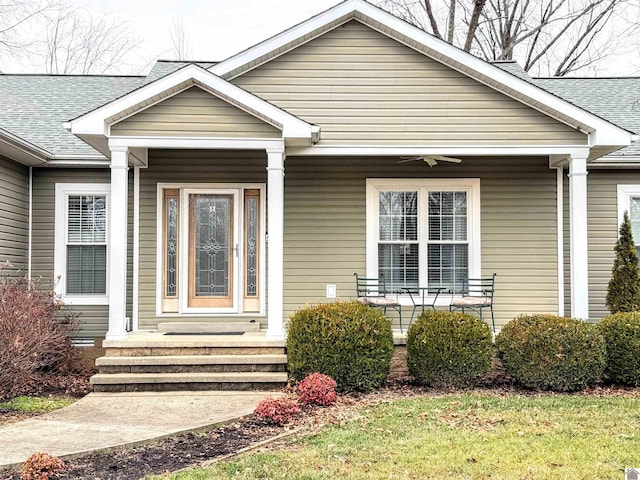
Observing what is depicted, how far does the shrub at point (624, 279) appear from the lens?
29.0ft

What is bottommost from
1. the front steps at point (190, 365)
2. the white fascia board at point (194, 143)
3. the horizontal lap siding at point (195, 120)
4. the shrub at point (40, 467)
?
the shrub at point (40, 467)

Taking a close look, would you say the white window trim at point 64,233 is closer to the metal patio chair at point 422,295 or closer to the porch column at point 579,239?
the metal patio chair at point 422,295

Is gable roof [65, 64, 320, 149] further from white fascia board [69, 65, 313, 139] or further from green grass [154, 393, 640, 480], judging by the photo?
green grass [154, 393, 640, 480]

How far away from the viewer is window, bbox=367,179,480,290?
947 centimetres

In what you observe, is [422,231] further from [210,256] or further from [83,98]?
[83,98]

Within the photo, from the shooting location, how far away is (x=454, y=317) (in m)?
7.68

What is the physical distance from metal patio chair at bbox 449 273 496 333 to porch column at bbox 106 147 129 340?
4.36 meters

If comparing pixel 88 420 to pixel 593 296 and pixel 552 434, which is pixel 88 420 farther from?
pixel 593 296

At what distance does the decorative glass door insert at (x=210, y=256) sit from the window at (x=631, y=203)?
5.80 metres

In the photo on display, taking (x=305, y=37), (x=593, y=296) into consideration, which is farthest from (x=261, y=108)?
(x=593, y=296)

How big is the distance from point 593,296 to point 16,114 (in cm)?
959

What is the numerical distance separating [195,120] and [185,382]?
3123mm

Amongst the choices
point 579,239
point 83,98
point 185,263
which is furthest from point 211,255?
point 579,239

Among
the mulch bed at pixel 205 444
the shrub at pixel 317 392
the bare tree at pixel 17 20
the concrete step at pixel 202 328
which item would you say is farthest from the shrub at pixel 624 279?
the bare tree at pixel 17 20
